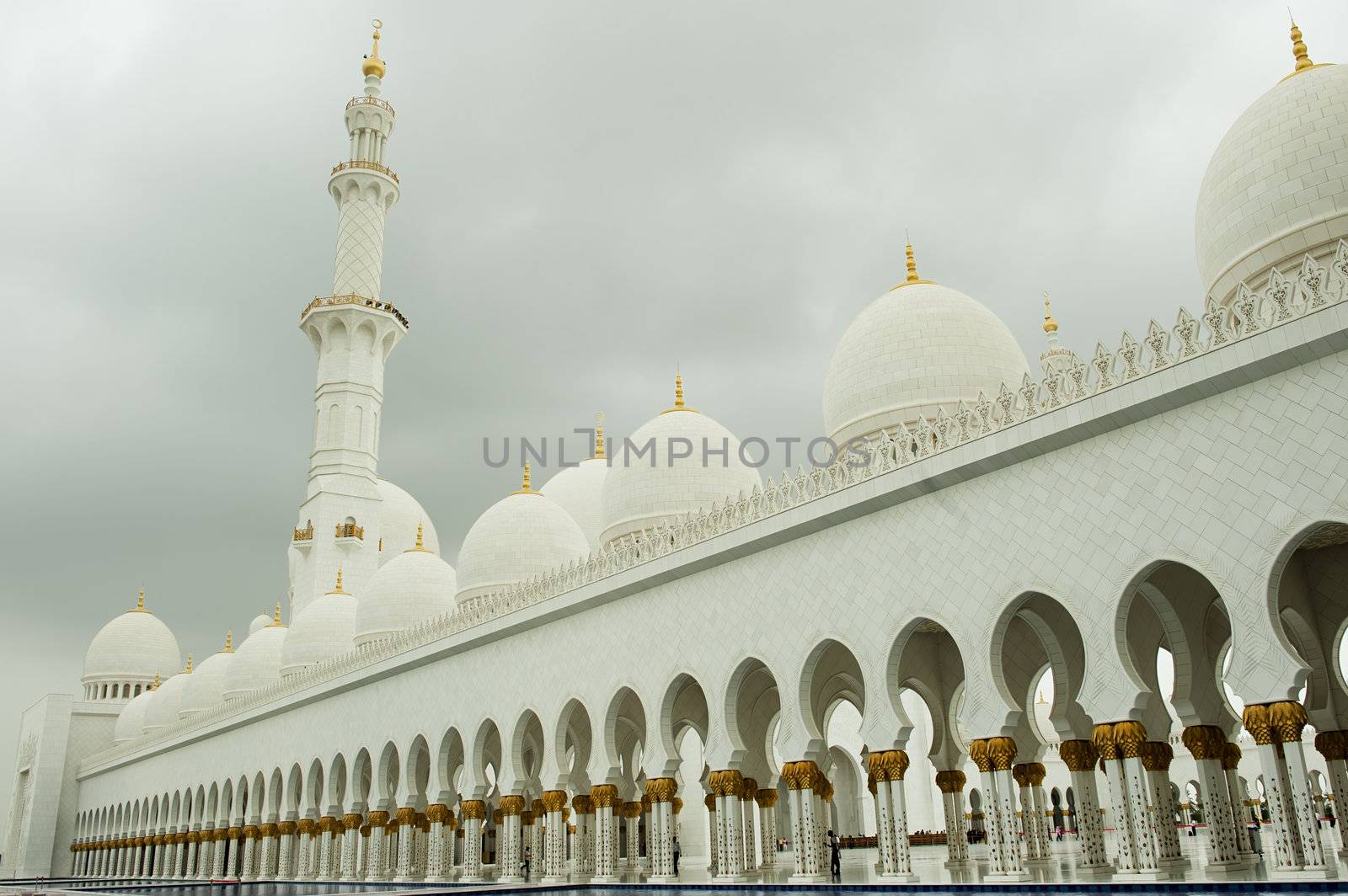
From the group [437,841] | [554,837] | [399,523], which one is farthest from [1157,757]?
[399,523]

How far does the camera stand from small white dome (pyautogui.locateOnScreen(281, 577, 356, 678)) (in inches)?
933

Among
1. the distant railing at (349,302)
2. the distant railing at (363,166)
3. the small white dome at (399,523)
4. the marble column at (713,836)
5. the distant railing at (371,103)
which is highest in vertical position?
the distant railing at (371,103)

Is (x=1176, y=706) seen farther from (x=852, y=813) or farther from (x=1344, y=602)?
(x=852, y=813)

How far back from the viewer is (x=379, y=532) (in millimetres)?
27266

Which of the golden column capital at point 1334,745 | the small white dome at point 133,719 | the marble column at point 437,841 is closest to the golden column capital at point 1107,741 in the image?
the golden column capital at point 1334,745

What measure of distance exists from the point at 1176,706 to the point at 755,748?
20.2 feet

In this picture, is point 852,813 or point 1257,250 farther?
point 852,813

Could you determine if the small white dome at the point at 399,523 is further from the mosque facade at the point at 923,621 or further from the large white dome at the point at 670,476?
the large white dome at the point at 670,476

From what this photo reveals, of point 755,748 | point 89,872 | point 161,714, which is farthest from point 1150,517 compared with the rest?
point 89,872

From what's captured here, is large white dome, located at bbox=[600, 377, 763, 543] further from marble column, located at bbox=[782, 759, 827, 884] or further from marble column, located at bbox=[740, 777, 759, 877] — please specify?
marble column, located at bbox=[782, 759, 827, 884]

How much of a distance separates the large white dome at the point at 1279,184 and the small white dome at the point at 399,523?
23.2m

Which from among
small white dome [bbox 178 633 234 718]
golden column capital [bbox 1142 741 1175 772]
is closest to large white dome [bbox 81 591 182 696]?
small white dome [bbox 178 633 234 718]

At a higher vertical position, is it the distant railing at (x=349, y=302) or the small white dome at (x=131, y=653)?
the distant railing at (x=349, y=302)

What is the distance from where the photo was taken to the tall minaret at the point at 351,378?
86.1 feet
